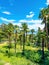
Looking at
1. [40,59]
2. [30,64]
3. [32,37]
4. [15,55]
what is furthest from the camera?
[32,37]

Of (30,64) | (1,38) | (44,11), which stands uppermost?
(44,11)

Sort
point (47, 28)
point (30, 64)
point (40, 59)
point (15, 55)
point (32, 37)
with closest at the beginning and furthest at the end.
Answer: point (30, 64) < point (40, 59) < point (15, 55) < point (47, 28) < point (32, 37)

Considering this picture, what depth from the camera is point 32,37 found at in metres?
116

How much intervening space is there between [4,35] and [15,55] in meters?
53.7

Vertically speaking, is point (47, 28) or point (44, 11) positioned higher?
point (44, 11)

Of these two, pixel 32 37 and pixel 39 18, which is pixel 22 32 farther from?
pixel 32 37

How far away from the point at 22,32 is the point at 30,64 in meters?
23.6

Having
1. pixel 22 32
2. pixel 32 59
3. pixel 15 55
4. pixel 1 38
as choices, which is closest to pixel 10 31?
pixel 22 32

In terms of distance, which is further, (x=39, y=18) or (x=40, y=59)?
(x=39, y=18)

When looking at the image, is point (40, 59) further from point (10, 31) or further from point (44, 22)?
point (10, 31)

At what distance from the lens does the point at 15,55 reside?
65.8 m

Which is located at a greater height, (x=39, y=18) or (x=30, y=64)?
(x=39, y=18)

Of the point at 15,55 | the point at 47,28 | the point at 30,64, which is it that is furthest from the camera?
the point at 47,28

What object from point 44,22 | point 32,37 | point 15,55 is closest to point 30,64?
point 15,55
